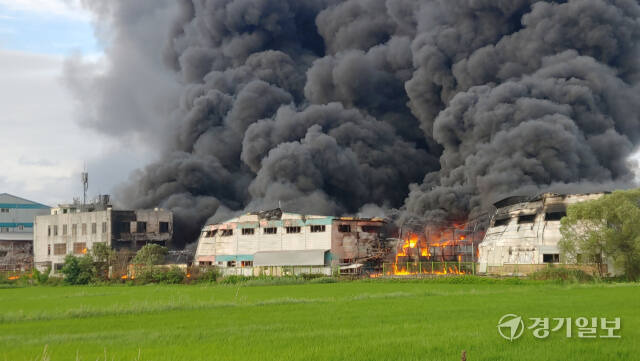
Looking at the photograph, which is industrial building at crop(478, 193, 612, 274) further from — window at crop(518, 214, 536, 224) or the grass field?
the grass field

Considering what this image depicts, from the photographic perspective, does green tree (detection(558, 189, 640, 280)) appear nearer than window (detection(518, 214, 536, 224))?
Yes

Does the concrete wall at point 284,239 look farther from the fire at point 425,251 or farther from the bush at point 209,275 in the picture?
the bush at point 209,275

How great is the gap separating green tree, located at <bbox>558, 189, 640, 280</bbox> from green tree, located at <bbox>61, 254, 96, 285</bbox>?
44.5 meters

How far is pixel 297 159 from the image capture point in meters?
83.5

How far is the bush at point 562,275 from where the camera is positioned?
50.5 metres

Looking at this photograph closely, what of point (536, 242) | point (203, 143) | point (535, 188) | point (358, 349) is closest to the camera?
point (358, 349)

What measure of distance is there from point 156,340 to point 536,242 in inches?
1634

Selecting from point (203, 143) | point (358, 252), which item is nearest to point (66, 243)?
point (203, 143)

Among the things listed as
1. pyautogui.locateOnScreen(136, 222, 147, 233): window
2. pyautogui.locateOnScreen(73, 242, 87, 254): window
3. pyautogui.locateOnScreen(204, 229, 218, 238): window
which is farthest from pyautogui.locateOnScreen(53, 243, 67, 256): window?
pyautogui.locateOnScreen(204, 229, 218, 238): window

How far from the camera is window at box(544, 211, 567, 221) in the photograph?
197ft

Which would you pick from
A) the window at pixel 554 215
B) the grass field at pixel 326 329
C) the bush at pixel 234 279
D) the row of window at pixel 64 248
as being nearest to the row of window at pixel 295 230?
the bush at pixel 234 279

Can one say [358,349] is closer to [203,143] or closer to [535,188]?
[535,188]

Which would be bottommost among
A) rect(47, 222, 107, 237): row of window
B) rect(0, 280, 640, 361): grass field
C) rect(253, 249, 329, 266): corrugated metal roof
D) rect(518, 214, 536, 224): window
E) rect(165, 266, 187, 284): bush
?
rect(0, 280, 640, 361): grass field

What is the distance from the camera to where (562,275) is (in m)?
51.7
